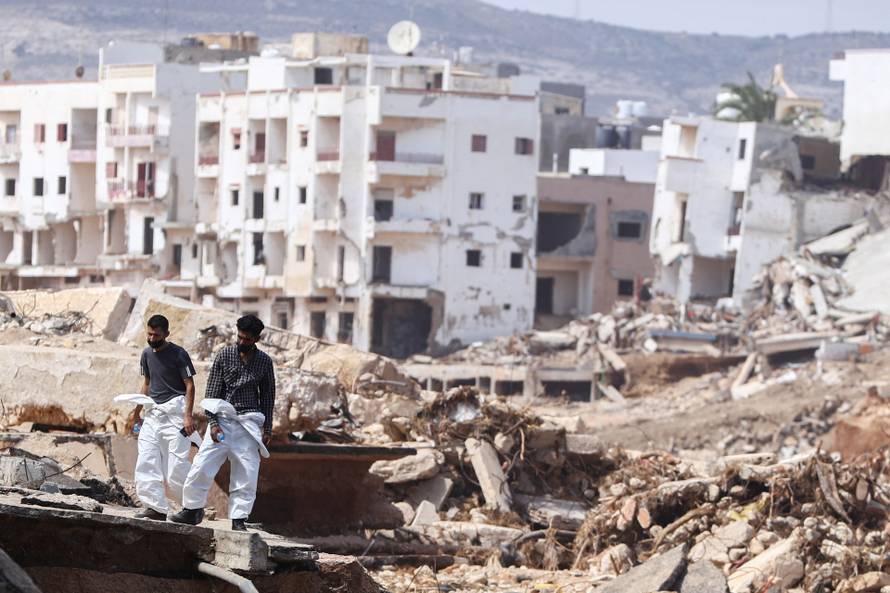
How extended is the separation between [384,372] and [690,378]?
1071 inches

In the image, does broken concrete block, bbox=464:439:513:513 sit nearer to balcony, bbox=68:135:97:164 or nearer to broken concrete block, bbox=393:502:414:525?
broken concrete block, bbox=393:502:414:525

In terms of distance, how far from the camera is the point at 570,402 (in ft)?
158

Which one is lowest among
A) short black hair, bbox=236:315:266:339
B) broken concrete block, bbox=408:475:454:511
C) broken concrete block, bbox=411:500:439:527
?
broken concrete block, bbox=411:500:439:527

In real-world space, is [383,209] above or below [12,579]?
below

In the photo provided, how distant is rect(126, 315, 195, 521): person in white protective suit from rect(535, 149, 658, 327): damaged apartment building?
152ft

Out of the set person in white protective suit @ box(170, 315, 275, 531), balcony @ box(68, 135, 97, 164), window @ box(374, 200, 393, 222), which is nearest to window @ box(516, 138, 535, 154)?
window @ box(374, 200, 393, 222)

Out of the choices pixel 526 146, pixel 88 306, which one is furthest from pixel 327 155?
pixel 88 306

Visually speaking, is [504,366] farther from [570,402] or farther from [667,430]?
[667,430]

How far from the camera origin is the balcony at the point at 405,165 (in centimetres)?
5616

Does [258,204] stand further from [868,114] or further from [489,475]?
[489,475]

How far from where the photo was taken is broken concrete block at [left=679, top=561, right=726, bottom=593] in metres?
15.6

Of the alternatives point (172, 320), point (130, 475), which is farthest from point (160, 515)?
point (172, 320)

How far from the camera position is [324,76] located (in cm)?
6122

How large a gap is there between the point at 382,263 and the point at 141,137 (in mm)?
9699
